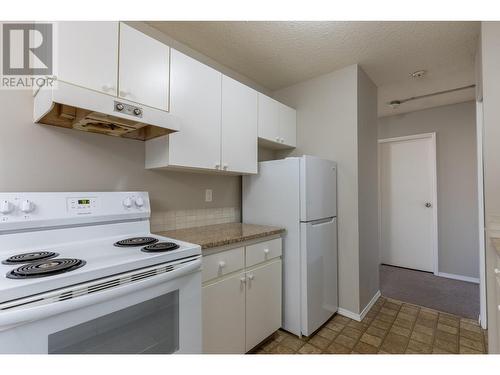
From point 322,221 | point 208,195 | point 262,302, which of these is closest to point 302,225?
point 322,221

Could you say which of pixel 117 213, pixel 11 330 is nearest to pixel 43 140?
pixel 117 213

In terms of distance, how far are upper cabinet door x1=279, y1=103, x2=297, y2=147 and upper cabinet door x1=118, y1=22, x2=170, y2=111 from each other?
1274 millimetres

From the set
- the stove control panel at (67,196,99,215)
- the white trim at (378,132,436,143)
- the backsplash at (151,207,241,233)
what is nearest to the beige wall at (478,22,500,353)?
the backsplash at (151,207,241,233)

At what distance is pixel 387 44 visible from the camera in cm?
203

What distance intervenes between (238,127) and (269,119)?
440 millimetres

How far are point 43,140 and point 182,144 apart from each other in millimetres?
740

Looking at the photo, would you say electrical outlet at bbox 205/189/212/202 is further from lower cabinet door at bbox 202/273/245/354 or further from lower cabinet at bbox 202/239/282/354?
lower cabinet door at bbox 202/273/245/354

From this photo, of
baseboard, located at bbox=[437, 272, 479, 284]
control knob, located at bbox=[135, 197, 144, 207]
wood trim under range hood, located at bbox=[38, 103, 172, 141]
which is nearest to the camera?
wood trim under range hood, located at bbox=[38, 103, 172, 141]

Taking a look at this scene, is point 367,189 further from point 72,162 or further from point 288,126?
point 72,162

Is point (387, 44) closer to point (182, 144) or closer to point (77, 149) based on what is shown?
point (182, 144)

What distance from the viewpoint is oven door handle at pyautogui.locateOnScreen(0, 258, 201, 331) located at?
0.74 metres

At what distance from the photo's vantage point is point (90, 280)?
895 mm

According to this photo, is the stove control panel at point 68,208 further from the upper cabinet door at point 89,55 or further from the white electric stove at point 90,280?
the upper cabinet door at point 89,55
